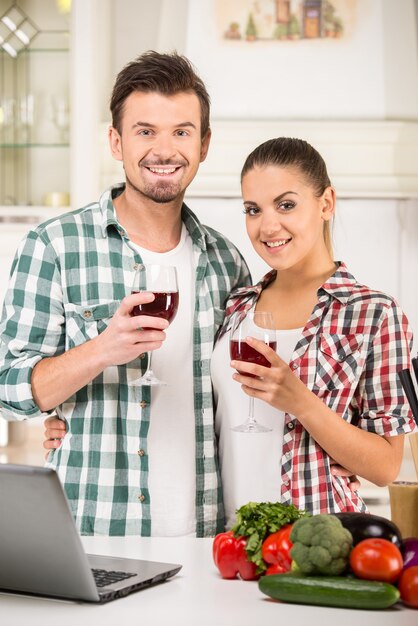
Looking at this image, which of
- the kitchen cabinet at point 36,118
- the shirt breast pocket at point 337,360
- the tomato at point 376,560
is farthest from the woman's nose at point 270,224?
the kitchen cabinet at point 36,118

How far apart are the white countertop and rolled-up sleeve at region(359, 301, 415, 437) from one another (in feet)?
2.06

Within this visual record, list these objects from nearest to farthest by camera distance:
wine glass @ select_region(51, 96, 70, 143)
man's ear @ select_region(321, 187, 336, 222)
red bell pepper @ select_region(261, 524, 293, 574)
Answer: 1. red bell pepper @ select_region(261, 524, 293, 574)
2. man's ear @ select_region(321, 187, 336, 222)
3. wine glass @ select_region(51, 96, 70, 143)

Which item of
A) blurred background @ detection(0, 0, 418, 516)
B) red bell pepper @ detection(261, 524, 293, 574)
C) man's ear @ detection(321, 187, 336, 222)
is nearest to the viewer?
red bell pepper @ detection(261, 524, 293, 574)

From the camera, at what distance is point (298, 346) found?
Result: 6.55ft

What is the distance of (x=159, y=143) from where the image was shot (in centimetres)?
214

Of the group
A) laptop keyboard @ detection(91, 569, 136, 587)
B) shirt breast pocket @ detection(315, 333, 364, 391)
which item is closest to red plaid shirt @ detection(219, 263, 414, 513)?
shirt breast pocket @ detection(315, 333, 364, 391)

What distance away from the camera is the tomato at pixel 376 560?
1.22 m

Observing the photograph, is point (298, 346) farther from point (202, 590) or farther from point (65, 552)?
point (65, 552)

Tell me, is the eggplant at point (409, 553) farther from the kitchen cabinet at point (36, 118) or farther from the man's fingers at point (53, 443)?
the kitchen cabinet at point (36, 118)

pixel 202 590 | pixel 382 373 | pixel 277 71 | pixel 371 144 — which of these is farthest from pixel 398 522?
pixel 277 71

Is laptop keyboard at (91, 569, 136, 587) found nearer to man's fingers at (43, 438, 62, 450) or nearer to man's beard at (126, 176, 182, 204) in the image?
man's fingers at (43, 438, 62, 450)

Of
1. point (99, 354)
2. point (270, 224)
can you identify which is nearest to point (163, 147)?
point (270, 224)

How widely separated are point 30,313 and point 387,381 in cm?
77

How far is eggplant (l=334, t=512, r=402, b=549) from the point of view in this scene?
1271 mm
